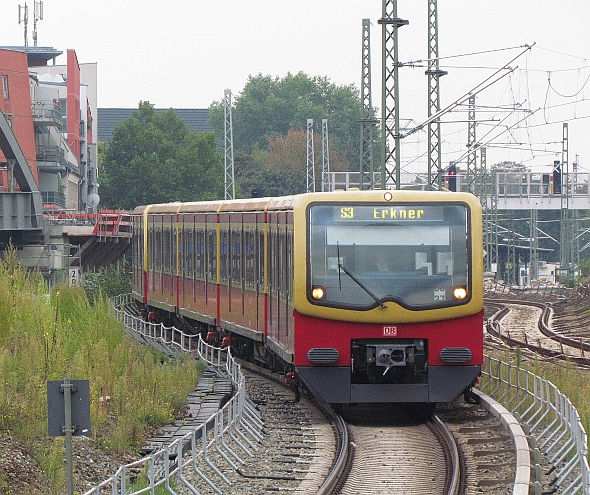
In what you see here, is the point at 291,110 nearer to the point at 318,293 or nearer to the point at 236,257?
the point at 236,257

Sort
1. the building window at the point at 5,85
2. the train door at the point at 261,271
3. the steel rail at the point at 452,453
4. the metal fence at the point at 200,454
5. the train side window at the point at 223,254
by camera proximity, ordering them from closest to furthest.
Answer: the metal fence at the point at 200,454
the steel rail at the point at 452,453
the train door at the point at 261,271
the train side window at the point at 223,254
the building window at the point at 5,85

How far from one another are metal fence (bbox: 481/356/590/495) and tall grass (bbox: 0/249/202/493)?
451 cm

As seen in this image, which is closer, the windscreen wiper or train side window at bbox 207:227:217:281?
the windscreen wiper

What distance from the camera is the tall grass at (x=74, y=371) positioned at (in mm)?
14617

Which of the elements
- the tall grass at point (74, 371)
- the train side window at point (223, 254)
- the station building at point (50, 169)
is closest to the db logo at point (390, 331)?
the tall grass at point (74, 371)

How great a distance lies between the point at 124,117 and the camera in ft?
641

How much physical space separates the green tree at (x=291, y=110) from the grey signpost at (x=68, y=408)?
14222cm

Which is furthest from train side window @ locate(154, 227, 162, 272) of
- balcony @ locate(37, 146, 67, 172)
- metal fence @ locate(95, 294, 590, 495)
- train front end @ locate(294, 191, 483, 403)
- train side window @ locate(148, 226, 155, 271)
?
balcony @ locate(37, 146, 67, 172)

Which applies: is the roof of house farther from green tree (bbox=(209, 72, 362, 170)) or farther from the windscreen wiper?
the windscreen wiper

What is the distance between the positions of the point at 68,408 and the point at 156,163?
86.4 m

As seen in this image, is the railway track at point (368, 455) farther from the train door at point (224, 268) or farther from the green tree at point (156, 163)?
the green tree at point (156, 163)

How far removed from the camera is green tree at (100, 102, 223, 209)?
95.8m

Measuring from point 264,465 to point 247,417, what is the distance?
8.32ft

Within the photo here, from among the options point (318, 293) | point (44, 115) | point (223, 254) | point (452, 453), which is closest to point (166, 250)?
point (223, 254)
